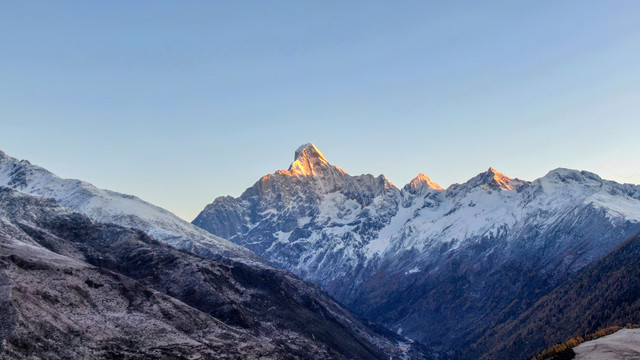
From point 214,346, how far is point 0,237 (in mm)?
80023

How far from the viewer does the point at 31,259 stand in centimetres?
15688

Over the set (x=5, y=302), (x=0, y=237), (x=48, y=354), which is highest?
(x=0, y=237)

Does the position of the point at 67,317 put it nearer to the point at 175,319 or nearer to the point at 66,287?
the point at 66,287

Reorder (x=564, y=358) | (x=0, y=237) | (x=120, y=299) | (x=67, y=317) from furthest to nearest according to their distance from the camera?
(x=0, y=237) → (x=120, y=299) → (x=67, y=317) → (x=564, y=358)

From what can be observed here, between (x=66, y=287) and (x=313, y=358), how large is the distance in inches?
3530

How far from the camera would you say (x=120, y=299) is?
161500mm

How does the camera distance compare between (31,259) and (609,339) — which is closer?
(609,339)

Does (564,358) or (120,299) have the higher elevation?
(564,358)

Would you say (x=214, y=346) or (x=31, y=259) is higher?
(x=31, y=259)

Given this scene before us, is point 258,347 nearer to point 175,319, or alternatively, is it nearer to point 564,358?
point 175,319

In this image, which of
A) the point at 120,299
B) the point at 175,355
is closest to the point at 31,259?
the point at 120,299

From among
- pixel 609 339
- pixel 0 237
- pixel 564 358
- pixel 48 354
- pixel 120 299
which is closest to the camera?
pixel 564 358

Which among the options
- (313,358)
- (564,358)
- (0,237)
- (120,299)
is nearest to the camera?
(564,358)

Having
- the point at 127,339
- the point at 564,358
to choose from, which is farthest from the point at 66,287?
the point at 564,358
